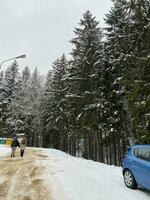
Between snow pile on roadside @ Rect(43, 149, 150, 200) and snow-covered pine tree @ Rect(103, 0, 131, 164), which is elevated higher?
snow-covered pine tree @ Rect(103, 0, 131, 164)

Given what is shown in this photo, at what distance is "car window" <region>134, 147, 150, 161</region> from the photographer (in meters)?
10.7

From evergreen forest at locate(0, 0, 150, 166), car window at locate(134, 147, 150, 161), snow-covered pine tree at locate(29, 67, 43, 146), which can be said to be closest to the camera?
car window at locate(134, 147, 150, 161)

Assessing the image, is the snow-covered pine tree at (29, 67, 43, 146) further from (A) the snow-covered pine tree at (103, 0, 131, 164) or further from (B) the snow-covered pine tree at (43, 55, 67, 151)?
(A) the snow-covered pine tree at (103, 0, 131, 164)

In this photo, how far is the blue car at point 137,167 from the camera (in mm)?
10352

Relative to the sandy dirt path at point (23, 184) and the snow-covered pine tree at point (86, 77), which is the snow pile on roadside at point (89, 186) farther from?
the snow-covered pine tree at point (86, 77)

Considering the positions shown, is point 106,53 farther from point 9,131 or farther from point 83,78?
point 9,131

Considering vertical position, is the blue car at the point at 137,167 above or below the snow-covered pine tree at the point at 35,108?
below

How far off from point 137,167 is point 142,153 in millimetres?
514

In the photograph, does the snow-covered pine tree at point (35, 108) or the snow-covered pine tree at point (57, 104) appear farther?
the snow-covered pine tree at point (35, 108)

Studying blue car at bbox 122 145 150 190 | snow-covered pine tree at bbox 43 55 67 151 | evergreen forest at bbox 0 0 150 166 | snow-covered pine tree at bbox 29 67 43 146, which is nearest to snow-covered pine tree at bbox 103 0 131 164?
evergreen forest at bbox 0 0 150 166

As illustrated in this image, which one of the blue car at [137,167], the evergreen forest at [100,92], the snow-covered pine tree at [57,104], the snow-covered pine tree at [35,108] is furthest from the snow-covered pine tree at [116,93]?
the snow-covered pine tree at [35,108]

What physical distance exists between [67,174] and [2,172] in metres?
3.21

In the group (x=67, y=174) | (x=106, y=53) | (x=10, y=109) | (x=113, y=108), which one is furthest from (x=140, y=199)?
(x=10, y=109)

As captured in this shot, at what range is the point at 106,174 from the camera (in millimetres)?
13961
